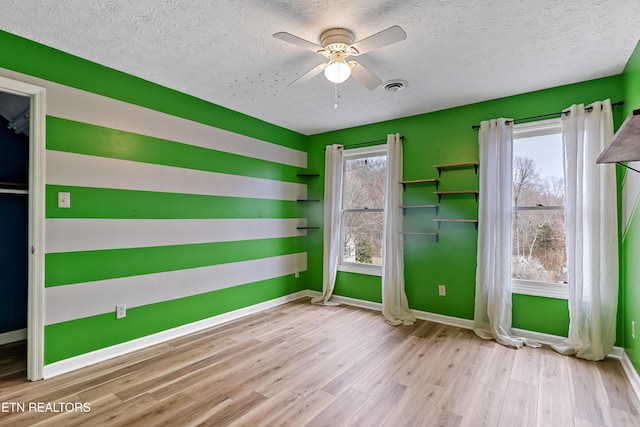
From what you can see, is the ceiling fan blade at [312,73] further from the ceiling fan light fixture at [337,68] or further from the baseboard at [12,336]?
the baseboard at [12,336]

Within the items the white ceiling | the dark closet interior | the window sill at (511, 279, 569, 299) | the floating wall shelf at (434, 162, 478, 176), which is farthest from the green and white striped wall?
the window sill at (511, 279, 569, 299)

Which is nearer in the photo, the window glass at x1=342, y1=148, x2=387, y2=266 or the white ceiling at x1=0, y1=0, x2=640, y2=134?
the white ceiling at x1=0, y1=0, x2=640, y2=134

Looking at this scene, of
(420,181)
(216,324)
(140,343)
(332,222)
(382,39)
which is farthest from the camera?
(332,222)

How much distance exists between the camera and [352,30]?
2215mm

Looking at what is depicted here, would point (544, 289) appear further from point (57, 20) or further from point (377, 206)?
point (57, 20)

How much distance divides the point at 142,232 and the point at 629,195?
14.5 ft

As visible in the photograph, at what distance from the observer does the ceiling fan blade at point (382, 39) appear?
1.83 metres

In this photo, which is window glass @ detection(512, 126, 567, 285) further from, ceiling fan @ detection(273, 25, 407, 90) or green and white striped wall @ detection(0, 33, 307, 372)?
green and white striped wall @ detection(0, 33, 307, 372)

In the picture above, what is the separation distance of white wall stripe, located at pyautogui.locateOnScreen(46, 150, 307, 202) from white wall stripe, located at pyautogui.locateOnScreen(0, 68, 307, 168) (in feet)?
1.06

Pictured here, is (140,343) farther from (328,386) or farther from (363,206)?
(363,206)

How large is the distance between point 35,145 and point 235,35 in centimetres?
175

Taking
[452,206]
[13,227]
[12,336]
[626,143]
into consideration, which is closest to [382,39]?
[626,143]

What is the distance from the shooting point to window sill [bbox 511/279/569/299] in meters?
3.04

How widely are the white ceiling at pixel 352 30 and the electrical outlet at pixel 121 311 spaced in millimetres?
2201
